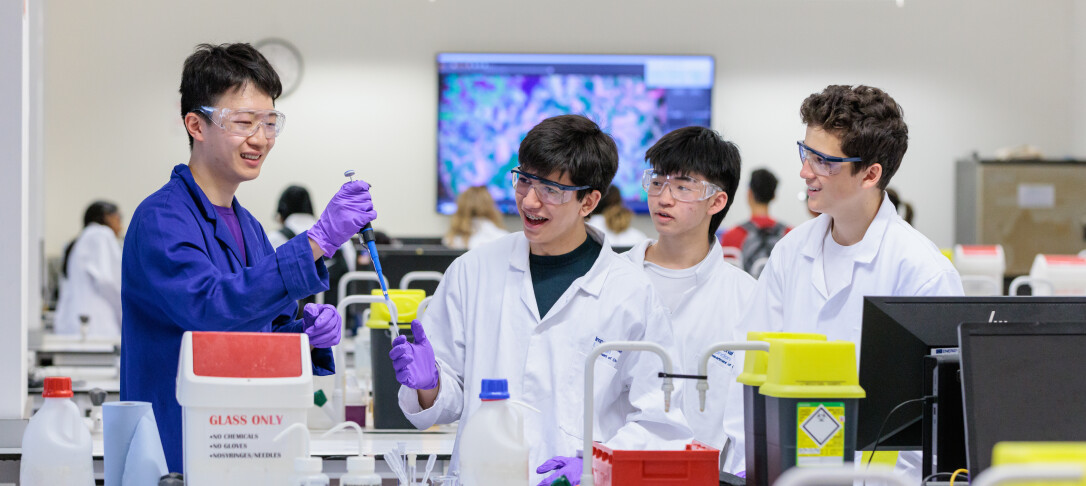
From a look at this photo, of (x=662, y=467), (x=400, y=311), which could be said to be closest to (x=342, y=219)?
(x=662, y=467)

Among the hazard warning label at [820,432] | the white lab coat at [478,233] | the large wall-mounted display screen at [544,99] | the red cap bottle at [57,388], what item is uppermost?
the large wall-mounted display screen at [544,99]

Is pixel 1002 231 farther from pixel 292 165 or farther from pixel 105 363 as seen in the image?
pixel 105 363

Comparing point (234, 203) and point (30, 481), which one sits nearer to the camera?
point (30, 481)

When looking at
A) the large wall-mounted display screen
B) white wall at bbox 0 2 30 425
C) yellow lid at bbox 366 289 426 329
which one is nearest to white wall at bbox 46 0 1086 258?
the large wall-mounted display screen

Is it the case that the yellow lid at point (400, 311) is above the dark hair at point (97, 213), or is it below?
below

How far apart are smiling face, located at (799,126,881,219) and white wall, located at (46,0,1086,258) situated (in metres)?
6.16

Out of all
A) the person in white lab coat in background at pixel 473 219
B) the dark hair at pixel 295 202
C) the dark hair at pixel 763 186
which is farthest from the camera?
the person in white lab coat in background at pixel 473 219

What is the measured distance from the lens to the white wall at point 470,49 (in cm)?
844

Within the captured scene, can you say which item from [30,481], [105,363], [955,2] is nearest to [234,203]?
[30,481]

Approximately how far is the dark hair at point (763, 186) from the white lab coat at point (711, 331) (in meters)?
3.48

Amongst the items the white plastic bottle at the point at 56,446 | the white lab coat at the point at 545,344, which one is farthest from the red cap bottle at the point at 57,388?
the white lab coat at the point at 545,344

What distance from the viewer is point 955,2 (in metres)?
8.70

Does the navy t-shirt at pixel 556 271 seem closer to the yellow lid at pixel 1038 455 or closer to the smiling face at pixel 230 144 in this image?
the smiling face at pixel 230 144

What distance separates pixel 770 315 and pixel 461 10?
21.0 feet
